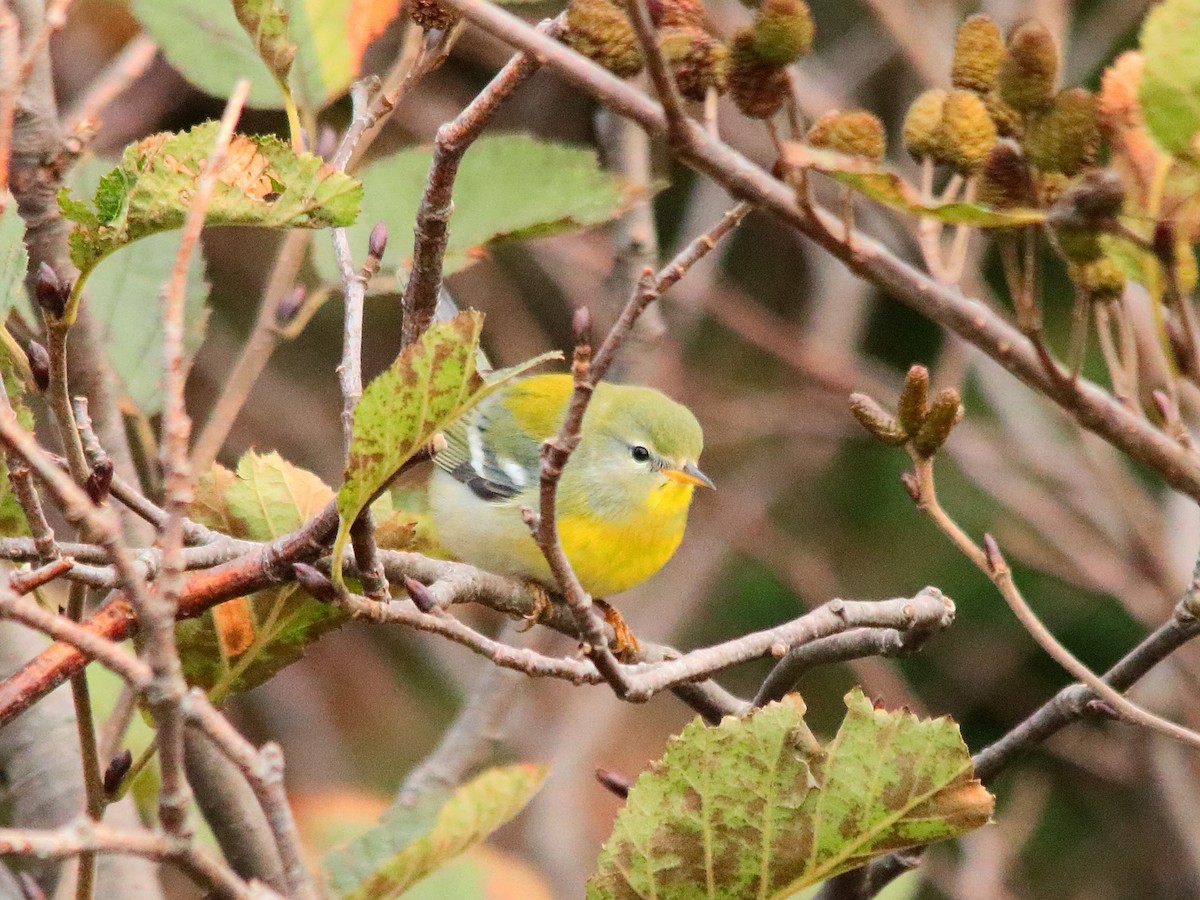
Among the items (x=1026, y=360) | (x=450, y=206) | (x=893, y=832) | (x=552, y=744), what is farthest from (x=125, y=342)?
(x=552, y=744)

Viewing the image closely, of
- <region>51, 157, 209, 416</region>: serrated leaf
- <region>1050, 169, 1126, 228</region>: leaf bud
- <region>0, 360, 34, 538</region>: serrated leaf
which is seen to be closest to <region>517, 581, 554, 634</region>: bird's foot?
<region>51, 157, 209, 416</region>: serrated leaf

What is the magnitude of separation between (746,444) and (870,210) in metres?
1.21

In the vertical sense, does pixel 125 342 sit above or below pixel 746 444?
above

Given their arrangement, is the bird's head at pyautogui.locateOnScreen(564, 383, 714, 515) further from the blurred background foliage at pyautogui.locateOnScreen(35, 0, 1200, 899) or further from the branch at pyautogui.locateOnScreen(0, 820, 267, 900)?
the branch at pyautogui.locateOnScreen(0, 820, 267, 900)

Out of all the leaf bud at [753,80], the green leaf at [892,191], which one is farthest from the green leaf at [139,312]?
the green leaf at [892,191]

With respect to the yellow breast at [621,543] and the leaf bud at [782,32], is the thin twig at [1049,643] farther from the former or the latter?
the yellow breast at [621,543]

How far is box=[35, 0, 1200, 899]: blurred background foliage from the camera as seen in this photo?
4.16 metres

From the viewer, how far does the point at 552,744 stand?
4.58 m

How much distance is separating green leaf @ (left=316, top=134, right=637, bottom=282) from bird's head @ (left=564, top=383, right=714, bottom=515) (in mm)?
1179

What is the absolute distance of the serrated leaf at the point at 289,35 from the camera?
1.77m

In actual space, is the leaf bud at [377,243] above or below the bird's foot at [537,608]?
above

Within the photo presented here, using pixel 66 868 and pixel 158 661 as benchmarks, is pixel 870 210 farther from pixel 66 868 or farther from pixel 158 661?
pixel 158 661

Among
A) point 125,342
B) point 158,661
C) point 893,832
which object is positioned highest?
point 158,661

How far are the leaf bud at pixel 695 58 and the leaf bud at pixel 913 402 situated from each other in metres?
0.30
